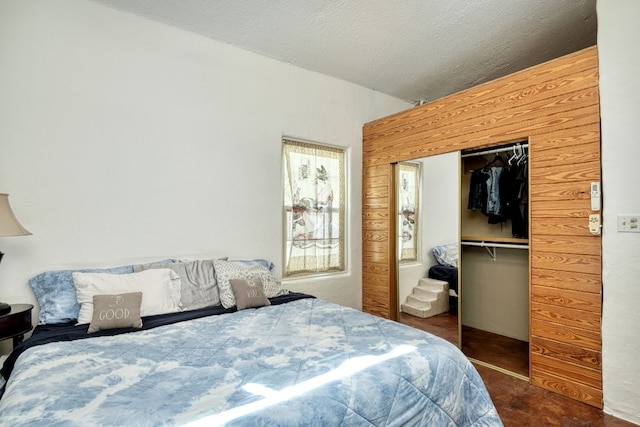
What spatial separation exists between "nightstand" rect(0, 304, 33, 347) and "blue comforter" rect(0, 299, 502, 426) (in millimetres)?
469

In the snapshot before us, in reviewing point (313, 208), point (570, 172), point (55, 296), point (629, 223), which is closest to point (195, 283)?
point (55, 296)

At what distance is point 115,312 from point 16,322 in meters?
0.57

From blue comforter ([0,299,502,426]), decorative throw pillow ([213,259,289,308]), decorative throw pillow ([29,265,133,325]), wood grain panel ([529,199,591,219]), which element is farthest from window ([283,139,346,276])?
wood grain panel ([529,199,591,219])

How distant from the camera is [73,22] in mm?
2453

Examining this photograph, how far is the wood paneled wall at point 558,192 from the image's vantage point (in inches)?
88.3

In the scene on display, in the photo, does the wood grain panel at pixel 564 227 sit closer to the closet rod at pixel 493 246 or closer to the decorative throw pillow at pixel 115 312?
the closet rod at pixel 493 246

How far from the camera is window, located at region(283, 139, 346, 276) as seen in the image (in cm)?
354

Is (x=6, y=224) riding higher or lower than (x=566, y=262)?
higher

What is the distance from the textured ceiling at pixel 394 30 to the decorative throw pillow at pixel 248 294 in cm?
207

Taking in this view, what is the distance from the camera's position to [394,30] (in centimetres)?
287

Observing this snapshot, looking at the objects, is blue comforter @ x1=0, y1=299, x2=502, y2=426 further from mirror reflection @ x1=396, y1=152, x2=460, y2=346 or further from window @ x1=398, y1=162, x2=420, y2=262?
window @ x1=398, y1=162, x2=420, y2=262

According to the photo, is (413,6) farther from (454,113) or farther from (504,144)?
(504,144)

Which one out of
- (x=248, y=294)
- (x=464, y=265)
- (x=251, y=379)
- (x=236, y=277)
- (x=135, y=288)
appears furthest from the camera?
(x=464, y=265)

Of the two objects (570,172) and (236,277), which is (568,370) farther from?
(236,277)
